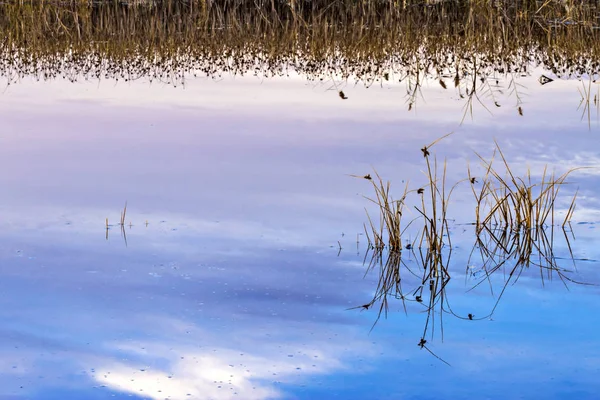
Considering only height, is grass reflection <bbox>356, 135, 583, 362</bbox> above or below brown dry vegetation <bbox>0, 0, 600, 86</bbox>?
below

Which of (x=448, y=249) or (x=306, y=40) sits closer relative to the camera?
(x=448, y=249)

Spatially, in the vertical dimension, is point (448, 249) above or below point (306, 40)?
below

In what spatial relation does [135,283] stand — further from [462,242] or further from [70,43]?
[70,43]

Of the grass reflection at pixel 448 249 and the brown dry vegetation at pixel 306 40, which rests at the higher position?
the brown dry vegetation at pixel 306 40

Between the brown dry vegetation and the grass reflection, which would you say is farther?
the brown dry vegetation

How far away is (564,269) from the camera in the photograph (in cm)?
555

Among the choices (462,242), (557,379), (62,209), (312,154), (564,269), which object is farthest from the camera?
(312,154)

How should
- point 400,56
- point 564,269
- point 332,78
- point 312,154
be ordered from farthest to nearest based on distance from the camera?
point 400,56 < point 332,78 < point 312,154 < point 564,269

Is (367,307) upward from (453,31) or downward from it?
downward

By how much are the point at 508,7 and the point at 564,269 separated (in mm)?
12882

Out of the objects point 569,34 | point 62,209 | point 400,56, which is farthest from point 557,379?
point 569,34

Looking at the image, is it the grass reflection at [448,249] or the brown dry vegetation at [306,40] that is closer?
the grass reflection at [448,249]

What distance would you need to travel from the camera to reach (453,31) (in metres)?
14.9

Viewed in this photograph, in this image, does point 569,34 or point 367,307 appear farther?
point 569,34
